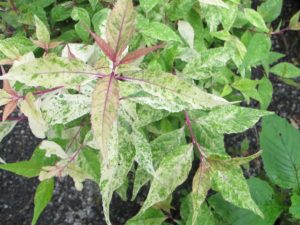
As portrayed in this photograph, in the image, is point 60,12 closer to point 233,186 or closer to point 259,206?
point 233,186

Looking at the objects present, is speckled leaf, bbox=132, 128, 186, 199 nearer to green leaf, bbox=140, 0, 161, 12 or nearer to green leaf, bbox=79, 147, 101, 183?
green leaf, bbox=79, 147, 101, 183

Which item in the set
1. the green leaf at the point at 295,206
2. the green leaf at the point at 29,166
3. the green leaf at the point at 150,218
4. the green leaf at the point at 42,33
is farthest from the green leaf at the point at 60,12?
the green leaf at the point at 295,206

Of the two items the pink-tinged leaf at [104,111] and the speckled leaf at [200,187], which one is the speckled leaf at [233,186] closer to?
the speckled leaf at [200,187]

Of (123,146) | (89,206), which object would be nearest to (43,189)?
(123,146)

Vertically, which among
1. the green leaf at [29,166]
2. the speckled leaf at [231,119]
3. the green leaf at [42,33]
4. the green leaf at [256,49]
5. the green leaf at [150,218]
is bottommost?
the green leaf at [150,218]

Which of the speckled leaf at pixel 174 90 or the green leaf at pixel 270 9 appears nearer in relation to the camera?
the speckled leaf at pixel 174 90

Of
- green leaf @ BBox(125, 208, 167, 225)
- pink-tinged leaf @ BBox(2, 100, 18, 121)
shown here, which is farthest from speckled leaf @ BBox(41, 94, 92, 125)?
green leaf @ BBox(125, 208, 167, 225)
